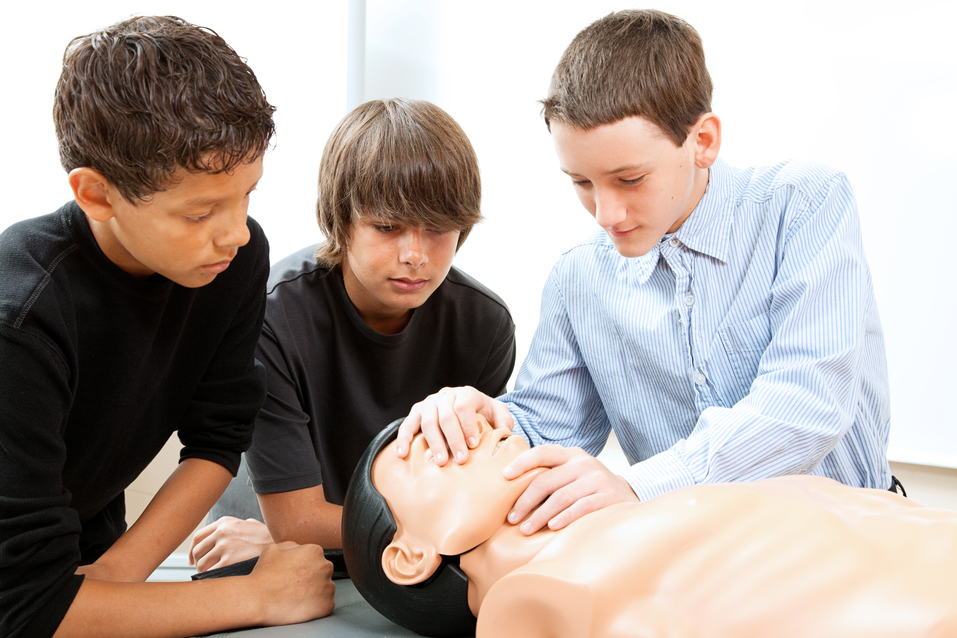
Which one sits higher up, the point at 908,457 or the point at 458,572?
the point at 458,572

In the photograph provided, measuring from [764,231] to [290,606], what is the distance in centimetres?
101

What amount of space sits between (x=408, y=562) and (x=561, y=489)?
0.80 ft

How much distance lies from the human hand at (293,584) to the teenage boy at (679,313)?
0.27 m

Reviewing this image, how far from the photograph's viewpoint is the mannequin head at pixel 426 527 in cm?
106

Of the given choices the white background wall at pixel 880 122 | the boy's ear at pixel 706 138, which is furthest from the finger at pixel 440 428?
the white background wall at pixel 880 122

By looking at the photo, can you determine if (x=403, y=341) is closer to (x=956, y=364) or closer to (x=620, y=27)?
(x=620, y=27)

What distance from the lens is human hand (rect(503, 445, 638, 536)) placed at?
103 centimetres

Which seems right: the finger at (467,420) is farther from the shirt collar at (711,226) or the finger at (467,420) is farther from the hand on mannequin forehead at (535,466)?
the shirt collar at (711,226)

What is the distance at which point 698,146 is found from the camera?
4.33 ft

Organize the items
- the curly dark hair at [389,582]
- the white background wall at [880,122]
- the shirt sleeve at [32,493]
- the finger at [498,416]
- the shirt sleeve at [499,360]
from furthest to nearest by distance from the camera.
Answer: the white background wall at [880,122]
the shirt sleeve at [499,360]
the finger at [498,416]
the curly dark hair at [389,582]
the shirt sleeve at [32,493]

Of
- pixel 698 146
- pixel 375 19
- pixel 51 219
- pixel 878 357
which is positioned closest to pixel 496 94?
pixel 375 19

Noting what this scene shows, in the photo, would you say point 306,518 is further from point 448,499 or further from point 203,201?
point 203,201

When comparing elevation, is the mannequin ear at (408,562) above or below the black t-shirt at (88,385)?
below

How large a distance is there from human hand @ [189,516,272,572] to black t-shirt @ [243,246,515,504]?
13cm
